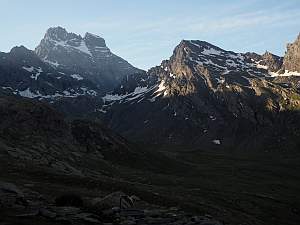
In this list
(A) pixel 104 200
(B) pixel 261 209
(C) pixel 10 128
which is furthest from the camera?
(C) pixel 10 128

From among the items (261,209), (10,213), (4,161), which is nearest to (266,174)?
(261,209)

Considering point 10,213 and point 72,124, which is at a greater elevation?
point 72,124

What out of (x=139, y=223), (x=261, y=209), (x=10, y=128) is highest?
(x=10, y=128)

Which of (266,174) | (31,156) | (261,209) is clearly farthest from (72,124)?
(261,209)

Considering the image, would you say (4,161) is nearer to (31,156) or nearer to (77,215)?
(31,156)

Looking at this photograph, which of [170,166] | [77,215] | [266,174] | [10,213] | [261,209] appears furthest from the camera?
[266,174]

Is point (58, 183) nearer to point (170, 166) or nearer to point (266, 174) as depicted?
point (170, 166)

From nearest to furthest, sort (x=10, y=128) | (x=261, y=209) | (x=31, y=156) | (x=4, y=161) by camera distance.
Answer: (x=4, y=161), (x=261, y=209), (x=31, y=156), (x=10, y=128)

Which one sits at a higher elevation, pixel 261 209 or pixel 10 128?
pixel 10 128

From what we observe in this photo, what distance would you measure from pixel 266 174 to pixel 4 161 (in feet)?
397

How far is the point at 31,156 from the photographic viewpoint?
375 feet

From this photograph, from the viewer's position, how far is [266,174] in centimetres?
19150

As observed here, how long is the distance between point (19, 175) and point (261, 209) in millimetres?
50114

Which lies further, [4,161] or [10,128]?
[10,128]
